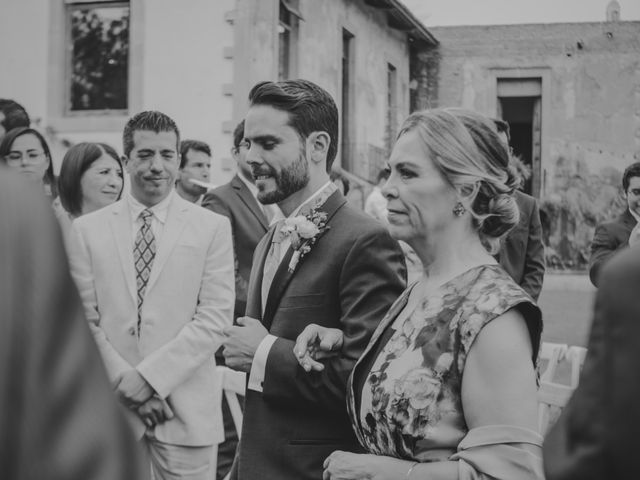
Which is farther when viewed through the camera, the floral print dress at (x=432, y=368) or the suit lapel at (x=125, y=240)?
the suit lapel at (x=125, y=240)

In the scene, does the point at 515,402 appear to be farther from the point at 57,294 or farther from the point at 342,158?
the point at 342,158

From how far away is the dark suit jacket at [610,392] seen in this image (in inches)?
44.8

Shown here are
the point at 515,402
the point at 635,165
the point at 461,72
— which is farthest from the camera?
the point at 461,72

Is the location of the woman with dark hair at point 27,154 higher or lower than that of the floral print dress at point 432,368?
higher

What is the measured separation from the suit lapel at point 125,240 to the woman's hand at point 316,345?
1393mm

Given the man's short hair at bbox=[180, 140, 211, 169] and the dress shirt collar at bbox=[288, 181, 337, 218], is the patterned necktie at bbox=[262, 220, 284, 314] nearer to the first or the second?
the dress shirt collar at bbox=[288, 181, 337, 218]

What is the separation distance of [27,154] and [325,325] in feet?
12.4

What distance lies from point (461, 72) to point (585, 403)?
26211 mm

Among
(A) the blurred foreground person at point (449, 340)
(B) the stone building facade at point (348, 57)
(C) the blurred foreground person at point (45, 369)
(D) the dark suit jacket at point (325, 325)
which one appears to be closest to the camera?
(C) the blurred foreground person at point (45, 369)

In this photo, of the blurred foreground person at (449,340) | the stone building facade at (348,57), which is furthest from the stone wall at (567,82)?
the blurred foreground person at (449,340)

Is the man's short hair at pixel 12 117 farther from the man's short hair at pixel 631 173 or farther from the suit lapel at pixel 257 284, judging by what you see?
the suit lapel at pixel 257 284

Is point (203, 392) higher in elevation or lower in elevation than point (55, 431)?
lower

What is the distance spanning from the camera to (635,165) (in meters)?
6.96

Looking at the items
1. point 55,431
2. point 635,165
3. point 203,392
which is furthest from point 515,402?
point 635,165
